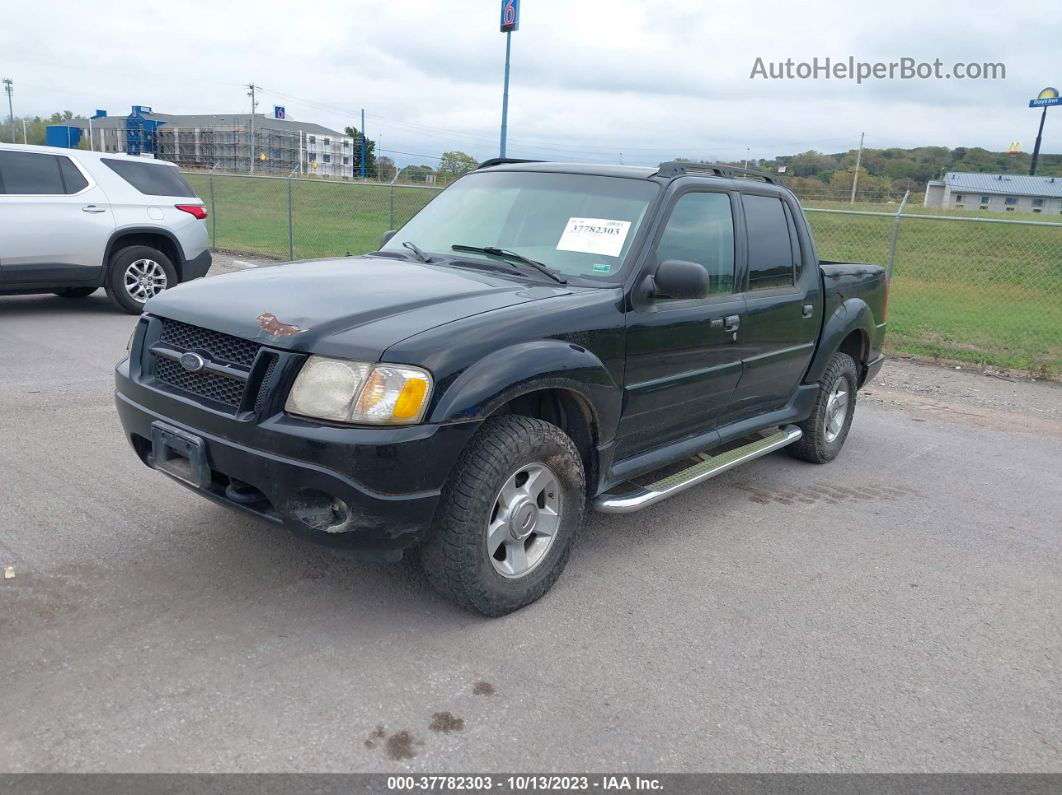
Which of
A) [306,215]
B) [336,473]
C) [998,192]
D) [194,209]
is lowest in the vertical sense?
[336,473]

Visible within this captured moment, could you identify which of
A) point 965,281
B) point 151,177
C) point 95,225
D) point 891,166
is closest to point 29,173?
point 95,225

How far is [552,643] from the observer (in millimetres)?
3393

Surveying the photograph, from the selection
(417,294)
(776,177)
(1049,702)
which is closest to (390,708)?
Result: (417,294)

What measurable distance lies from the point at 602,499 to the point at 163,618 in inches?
73.9

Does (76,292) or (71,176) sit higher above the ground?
(71,176)

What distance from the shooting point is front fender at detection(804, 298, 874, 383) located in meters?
5.62

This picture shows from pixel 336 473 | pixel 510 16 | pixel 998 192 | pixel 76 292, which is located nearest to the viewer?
pixel 336 473

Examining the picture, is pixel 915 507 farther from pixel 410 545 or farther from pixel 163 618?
pixel 163 618

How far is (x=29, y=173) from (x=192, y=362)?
7.41m

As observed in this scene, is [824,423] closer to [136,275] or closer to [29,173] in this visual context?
[136,275]

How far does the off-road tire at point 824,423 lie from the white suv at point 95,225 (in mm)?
7490

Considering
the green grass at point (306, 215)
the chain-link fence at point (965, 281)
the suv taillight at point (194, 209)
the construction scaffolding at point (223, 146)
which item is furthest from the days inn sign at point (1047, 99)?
the construction scaffolding at point (223, 146)

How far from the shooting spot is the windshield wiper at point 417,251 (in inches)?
176

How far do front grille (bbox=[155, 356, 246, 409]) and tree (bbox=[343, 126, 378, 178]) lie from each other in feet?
208
